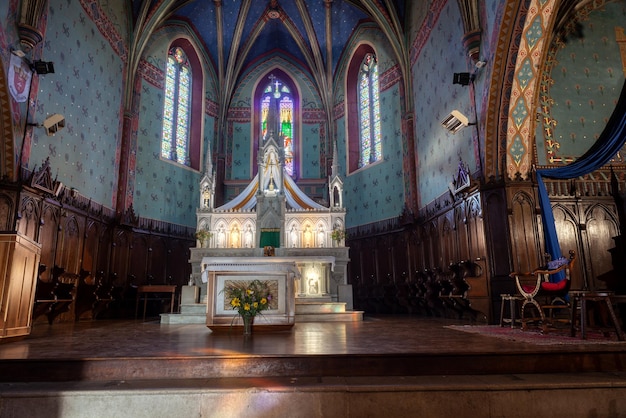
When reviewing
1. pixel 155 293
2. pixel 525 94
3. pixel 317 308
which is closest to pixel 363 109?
pixel 525 94

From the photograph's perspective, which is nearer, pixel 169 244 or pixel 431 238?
pixel 431 238

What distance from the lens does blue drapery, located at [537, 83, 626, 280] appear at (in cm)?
977

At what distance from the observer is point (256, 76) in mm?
21812

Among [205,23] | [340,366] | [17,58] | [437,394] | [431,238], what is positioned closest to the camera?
[437,394]

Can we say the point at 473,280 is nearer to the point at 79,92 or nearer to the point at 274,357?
the point at 274,357

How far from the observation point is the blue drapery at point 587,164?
9766 millimetres

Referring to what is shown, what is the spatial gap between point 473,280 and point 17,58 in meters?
12.3

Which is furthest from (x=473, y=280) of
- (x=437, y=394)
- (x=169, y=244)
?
(x=169, y=244)

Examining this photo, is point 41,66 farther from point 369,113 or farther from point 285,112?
point 369,113

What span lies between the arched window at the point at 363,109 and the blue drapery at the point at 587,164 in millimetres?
9205

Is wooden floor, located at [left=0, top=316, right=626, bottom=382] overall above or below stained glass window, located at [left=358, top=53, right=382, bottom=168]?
below

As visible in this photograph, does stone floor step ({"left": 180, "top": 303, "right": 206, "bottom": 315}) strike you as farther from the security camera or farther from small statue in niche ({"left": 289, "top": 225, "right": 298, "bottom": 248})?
the security camera

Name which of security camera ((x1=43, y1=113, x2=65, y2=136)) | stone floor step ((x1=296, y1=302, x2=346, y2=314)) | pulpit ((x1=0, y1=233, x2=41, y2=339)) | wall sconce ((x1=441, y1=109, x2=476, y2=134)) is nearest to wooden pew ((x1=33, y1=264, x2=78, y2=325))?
pulpit ((x1=0, y1=233, x2=41, y2=339))

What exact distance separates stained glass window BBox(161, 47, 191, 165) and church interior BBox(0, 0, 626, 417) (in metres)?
0.12
